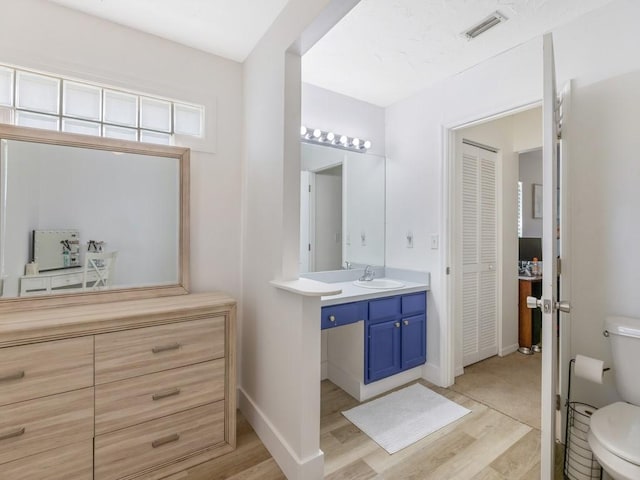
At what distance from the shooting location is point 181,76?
6.70ft

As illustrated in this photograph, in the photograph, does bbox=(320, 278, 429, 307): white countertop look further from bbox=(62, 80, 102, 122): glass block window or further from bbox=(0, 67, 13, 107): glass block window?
bbox=(0, 67, 13, 107): glass block window

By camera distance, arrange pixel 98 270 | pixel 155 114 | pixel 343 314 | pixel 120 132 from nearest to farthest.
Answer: pixel 98 270 < pixel 120 132 < pixel 155 114 < pixel 343 314

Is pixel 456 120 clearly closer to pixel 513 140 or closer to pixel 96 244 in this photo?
pixel 513 140

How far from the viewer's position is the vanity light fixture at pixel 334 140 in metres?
2.58

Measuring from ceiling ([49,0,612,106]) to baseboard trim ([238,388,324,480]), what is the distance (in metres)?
2.37

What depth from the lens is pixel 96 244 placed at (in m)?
1.81

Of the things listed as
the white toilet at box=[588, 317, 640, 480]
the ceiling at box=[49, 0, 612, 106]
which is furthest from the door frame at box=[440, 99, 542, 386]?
the white toilet at box=[588, 317, 640, 480]

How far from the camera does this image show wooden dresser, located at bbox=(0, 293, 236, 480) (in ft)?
4.28

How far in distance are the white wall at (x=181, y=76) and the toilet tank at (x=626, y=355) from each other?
87.0 inches

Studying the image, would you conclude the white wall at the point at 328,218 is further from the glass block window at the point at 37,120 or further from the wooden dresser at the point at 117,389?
the glass block window at the point at 37,120

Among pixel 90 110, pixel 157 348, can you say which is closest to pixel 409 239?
pixel 157 348

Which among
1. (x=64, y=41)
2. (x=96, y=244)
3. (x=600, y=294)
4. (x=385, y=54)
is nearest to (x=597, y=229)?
(x=600, y=294)

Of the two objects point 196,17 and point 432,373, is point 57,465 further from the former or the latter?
point 432,373

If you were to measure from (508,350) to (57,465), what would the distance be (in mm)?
3650
